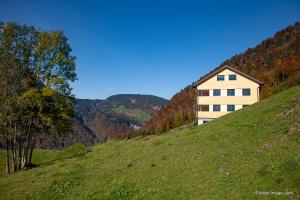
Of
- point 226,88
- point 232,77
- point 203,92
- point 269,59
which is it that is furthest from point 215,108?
point 269,59

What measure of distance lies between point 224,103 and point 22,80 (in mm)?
37890

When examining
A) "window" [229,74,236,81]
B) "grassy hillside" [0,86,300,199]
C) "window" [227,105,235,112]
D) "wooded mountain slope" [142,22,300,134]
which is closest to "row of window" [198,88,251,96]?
"window" [229,74,236,81]

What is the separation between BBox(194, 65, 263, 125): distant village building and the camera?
160ft

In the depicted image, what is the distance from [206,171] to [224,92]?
125 ft

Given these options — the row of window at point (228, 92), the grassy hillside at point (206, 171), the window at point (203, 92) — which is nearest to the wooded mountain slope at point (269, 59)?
the window at point (203, 92)

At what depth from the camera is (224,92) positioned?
166 ft

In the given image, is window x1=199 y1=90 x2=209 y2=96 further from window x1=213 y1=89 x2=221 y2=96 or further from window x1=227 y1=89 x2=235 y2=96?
window x1=227 y1=89 x2=235 y2=96

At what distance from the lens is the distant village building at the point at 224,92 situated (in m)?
48.7

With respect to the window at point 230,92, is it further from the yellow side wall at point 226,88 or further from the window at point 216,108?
the window at point 216,108

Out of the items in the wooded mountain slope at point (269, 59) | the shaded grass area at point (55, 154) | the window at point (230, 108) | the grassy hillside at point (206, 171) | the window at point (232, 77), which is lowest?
the shaded grass area at point (55, 154)

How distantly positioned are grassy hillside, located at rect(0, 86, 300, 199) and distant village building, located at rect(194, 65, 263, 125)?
25.5 meters

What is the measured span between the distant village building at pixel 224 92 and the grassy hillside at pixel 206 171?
83.8ft

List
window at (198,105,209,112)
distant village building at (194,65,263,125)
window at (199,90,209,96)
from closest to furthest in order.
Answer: distant village building at (194,65,263,125), window at (198,105,209,112), window at (199,90,209,96)

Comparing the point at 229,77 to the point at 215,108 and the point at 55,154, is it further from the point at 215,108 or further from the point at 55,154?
the point at 55,154
